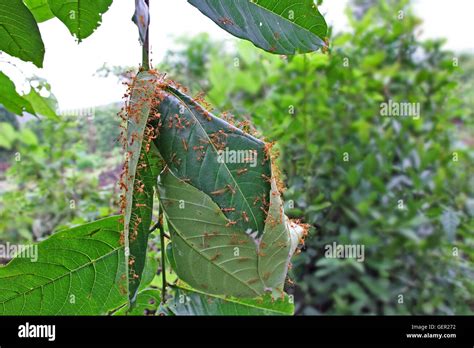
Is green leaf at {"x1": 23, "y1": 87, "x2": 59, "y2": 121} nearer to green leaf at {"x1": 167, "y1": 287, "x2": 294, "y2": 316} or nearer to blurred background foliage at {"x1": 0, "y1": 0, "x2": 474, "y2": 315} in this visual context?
green leaf at {"x1": 167, "y1": 287, "x2": 294, "y2": 316}

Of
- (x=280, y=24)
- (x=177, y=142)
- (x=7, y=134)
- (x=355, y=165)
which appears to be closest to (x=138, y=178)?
(x=177, y=142)

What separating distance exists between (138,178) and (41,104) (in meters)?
0.41

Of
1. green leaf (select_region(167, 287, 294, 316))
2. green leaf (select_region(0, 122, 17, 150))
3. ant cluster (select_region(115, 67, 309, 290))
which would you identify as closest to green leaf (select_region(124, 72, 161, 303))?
ant cluster (select_region(115, 67, 309, 290))

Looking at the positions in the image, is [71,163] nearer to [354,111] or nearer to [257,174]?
[354,111]

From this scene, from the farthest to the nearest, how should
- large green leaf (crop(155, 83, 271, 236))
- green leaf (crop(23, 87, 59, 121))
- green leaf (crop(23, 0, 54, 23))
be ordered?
green leaf (crop(23, 87, 59, 121)), green leaf (crop(23, 0, 54, 23)), large green leaf (crop(155, 83, 271, 236))

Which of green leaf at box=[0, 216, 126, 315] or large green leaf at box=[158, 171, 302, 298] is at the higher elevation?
large green leaf at box=[158, 171, 302, 298]

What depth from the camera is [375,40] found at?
5.64 feet

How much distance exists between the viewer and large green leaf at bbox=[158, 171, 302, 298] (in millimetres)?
344

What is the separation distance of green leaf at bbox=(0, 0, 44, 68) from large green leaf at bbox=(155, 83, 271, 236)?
0.20 meters

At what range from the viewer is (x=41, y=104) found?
0.69m

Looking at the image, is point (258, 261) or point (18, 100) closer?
point (258, 261)

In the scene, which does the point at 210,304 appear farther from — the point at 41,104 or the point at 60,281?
the point at 41,104
